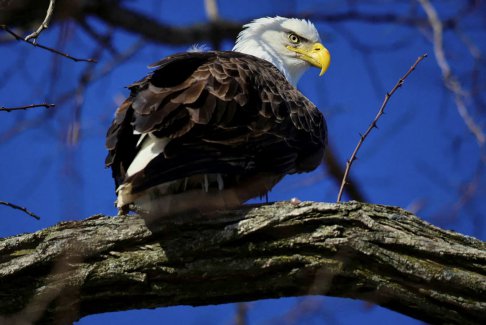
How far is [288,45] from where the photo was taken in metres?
6.95

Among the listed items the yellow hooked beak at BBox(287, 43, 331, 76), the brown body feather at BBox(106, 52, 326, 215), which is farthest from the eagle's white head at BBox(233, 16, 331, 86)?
the brown body feather at BBox(106, 52, 326, 215)

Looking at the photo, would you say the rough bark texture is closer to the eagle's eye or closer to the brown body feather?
the brown body feather

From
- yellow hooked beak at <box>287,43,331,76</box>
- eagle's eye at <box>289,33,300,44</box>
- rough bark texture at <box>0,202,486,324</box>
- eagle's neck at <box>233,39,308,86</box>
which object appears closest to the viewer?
rough bark texture at <box>0,202,486,324</box>

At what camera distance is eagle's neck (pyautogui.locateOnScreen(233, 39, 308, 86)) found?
22.3 feet

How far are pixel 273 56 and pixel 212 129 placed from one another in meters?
2.78

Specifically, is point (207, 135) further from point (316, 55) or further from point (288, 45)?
point (288, 45)

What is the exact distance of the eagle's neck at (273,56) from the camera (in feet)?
22.3

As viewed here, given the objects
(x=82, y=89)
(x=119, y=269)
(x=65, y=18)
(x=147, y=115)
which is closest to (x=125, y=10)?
(x=82, y=89)

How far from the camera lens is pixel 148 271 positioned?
3.85 m

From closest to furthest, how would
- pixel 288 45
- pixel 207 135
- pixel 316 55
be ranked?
pixel 207 135
pixel 316 55
pixel 288 45

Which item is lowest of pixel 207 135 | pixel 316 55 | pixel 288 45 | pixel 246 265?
pixel 246 265

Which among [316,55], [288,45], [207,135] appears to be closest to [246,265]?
[207,135]

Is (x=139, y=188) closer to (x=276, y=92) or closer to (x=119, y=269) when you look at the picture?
(x=119, y=269)

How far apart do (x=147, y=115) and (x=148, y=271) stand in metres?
0.84
